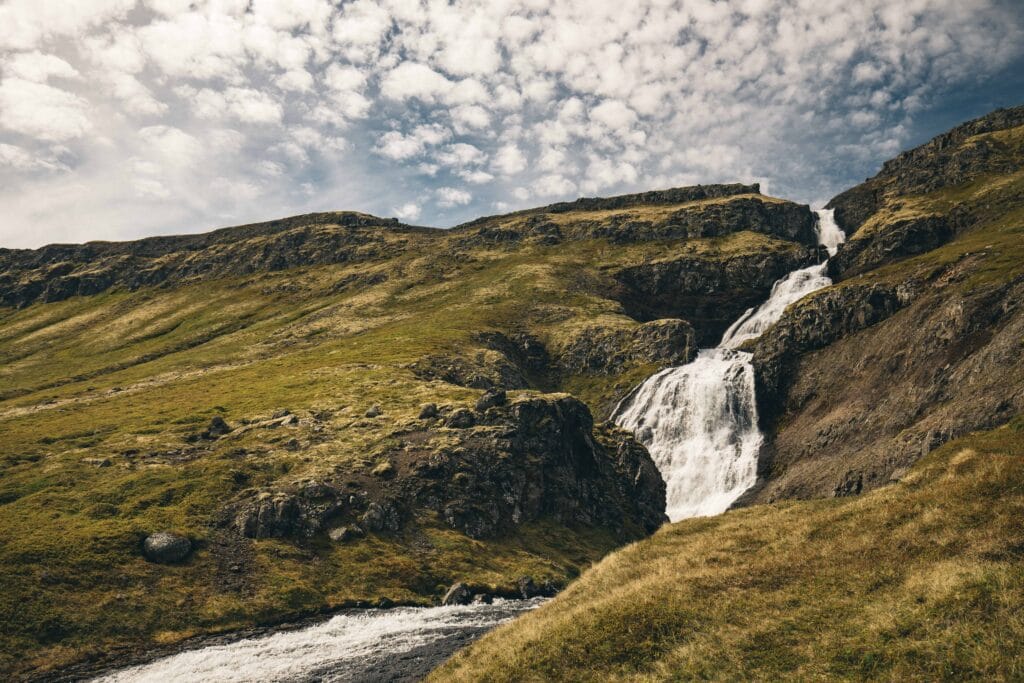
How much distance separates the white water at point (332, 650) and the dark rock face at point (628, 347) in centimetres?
8699

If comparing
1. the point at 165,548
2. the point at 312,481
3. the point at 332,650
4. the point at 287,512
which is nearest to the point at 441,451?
the point at 312,481

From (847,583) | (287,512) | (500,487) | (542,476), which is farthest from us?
(542,476)

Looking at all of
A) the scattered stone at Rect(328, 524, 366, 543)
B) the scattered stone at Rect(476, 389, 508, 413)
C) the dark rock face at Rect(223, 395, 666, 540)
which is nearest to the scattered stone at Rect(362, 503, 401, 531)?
the dark rock face at Rect(223, 395, 666, 540)

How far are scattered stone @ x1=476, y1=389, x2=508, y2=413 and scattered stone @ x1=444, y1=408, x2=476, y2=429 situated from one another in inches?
75.7

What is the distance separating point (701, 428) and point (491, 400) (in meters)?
41.5

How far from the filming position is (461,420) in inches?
2931


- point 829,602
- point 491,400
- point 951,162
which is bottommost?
point 829,602

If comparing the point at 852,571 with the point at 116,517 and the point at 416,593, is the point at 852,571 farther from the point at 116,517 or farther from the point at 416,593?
the point at 116,517

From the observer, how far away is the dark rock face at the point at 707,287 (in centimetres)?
15725

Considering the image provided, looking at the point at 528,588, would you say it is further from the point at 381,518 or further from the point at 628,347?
the point at 628,347

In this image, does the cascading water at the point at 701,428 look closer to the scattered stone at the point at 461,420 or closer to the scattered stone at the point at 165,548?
the scattered stone at the point at 461,420

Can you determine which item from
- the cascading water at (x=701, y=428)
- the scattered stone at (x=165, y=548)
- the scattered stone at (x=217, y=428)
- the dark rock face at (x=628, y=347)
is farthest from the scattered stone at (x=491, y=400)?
the dark rock face at (x=628, y=347)

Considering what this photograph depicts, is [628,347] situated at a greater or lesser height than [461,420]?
greater

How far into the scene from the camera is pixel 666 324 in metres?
132
